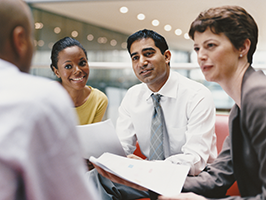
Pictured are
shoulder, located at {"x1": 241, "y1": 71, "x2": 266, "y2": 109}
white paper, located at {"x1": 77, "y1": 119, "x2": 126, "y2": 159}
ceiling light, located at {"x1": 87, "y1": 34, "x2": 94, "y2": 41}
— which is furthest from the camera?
ceiling light, located at {"x1": 87, "y1": 34, "x2": 94, "y2": 41}

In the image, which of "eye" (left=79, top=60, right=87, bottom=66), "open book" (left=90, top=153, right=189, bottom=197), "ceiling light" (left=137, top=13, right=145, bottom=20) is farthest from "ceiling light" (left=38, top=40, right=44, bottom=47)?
"open book" (left=90, top=153, right=189, bottom=197)

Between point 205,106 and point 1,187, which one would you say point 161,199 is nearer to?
point 1,187

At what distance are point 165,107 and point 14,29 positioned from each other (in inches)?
47.1

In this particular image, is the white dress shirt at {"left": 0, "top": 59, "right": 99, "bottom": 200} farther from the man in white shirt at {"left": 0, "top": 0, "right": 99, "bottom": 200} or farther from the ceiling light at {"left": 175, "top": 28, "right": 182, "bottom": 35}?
the ceiling light at {"left": 175, "top": 28, "right": 182, "bottom": 35}

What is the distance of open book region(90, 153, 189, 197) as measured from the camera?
33.5 inches

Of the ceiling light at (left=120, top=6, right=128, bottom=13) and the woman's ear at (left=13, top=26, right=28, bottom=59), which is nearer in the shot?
the woman's ear at (left=13, top=26, right=28, bottom=59)

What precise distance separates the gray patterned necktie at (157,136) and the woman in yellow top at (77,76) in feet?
1.85

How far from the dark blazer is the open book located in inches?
4.2

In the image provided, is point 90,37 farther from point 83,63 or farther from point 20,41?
point 20,41

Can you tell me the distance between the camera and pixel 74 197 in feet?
1.56

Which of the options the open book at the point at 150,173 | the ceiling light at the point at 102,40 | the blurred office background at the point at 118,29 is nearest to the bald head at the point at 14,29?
the open book at the point at 150,173

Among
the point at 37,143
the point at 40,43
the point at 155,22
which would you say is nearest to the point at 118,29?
the point at 155,22

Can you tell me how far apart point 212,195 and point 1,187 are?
3.00ft

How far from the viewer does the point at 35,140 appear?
0.44 meters
